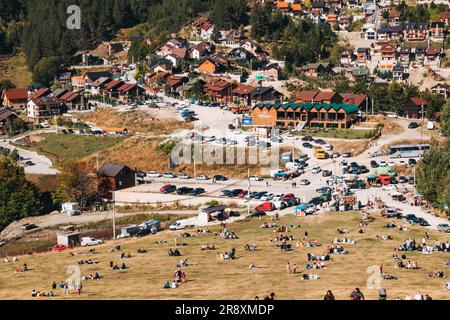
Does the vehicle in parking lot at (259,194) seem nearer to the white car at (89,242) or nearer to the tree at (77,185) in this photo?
the white car at (89,242)

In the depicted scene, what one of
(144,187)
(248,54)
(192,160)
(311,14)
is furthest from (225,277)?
(311,14)

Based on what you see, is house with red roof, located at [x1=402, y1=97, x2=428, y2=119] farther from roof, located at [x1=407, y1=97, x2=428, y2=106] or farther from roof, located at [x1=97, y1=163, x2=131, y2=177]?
roof, located at [x1=97, y1=163, x2=131, y2=177]

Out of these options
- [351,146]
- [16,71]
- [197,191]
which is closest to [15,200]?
[197,191]

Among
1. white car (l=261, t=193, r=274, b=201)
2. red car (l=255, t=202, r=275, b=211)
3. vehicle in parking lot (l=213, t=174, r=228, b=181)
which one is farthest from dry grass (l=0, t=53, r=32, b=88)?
red car (l=255, t=202, r=275, b=211)

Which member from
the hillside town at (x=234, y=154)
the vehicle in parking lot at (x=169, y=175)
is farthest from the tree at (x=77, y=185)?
the vehicle in parking lot at (x=169, y=175)
